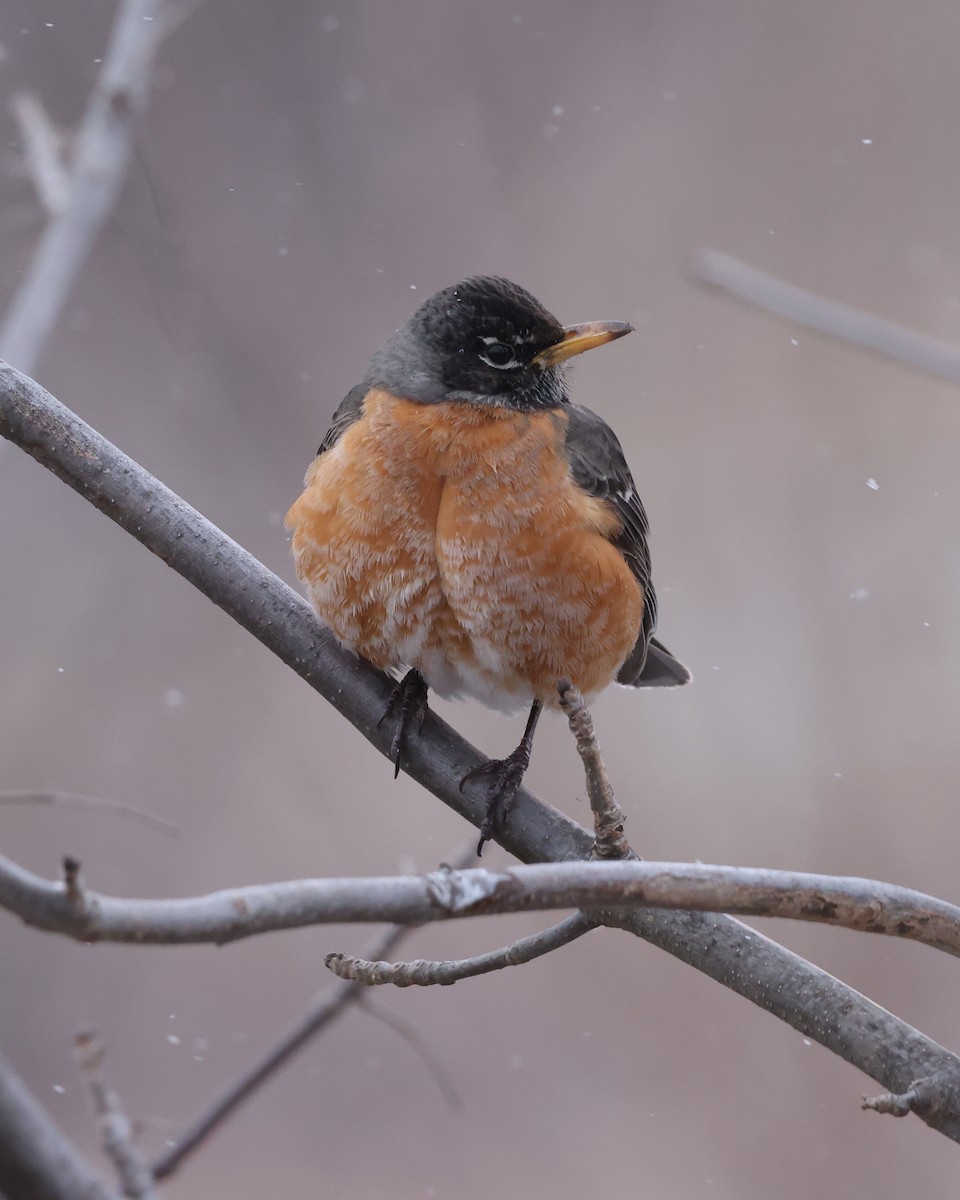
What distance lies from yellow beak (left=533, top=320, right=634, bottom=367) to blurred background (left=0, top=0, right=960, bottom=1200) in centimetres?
214

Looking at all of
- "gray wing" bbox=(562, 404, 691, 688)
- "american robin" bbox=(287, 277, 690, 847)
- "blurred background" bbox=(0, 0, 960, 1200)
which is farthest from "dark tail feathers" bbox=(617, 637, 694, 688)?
"blurred background" bbox=(0, 0, 960, 1200)

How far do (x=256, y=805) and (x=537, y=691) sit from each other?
2.69 metres

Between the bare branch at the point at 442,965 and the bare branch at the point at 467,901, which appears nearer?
the bare branch at the point at 467,901

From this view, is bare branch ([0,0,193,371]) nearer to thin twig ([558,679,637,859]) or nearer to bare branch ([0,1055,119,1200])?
thin twig ([558,679,637,859])

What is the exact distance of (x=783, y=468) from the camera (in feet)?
17.1

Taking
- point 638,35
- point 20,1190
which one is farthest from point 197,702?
point 20,1190

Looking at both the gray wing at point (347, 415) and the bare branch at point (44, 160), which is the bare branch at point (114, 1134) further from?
the bare branch at point (44, 160)

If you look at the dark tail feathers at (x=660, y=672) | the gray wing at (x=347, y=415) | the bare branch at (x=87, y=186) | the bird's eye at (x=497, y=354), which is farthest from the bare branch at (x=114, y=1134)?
the dark tail feathers at (x=660, y=672)

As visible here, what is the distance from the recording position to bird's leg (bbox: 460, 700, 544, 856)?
6.74 ft

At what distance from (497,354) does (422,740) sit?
92 centimetres

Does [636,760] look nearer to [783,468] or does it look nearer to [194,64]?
[783,468]

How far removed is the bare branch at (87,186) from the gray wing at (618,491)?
3.47 feet

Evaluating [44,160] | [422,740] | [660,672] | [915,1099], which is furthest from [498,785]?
[44,160]

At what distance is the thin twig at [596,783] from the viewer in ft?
4.87
